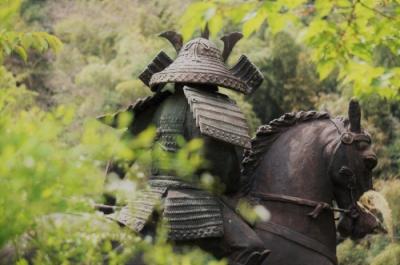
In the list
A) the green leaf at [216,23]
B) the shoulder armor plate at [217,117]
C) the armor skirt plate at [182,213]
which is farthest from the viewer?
the shoulder armor plate at [217,117]

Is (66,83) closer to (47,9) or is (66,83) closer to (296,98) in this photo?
(47,9)

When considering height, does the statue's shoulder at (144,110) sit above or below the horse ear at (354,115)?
above

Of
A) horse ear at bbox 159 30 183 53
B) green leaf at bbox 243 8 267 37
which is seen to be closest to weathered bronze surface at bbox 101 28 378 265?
horse ear at bbox 159 30 183 53

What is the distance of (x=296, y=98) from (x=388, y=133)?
6.38 feet

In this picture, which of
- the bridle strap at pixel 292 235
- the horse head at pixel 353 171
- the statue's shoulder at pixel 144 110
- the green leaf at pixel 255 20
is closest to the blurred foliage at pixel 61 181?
the green leaf at pixel 255 20

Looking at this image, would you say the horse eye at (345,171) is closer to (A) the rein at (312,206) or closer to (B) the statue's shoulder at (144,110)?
(A) the rein at (312,206)

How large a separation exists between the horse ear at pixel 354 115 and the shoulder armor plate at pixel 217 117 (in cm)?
48

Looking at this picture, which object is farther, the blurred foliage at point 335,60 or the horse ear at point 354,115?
the horse ear at point 354,115

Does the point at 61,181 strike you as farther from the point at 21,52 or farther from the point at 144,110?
the point at 144,110

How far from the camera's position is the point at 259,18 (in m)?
2.16

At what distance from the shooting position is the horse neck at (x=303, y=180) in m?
3.47

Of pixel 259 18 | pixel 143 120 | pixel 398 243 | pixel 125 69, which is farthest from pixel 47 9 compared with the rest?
Answer: pixel 259 18

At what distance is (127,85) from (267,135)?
8.29 m

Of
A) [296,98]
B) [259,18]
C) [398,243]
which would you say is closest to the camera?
[259,18]
